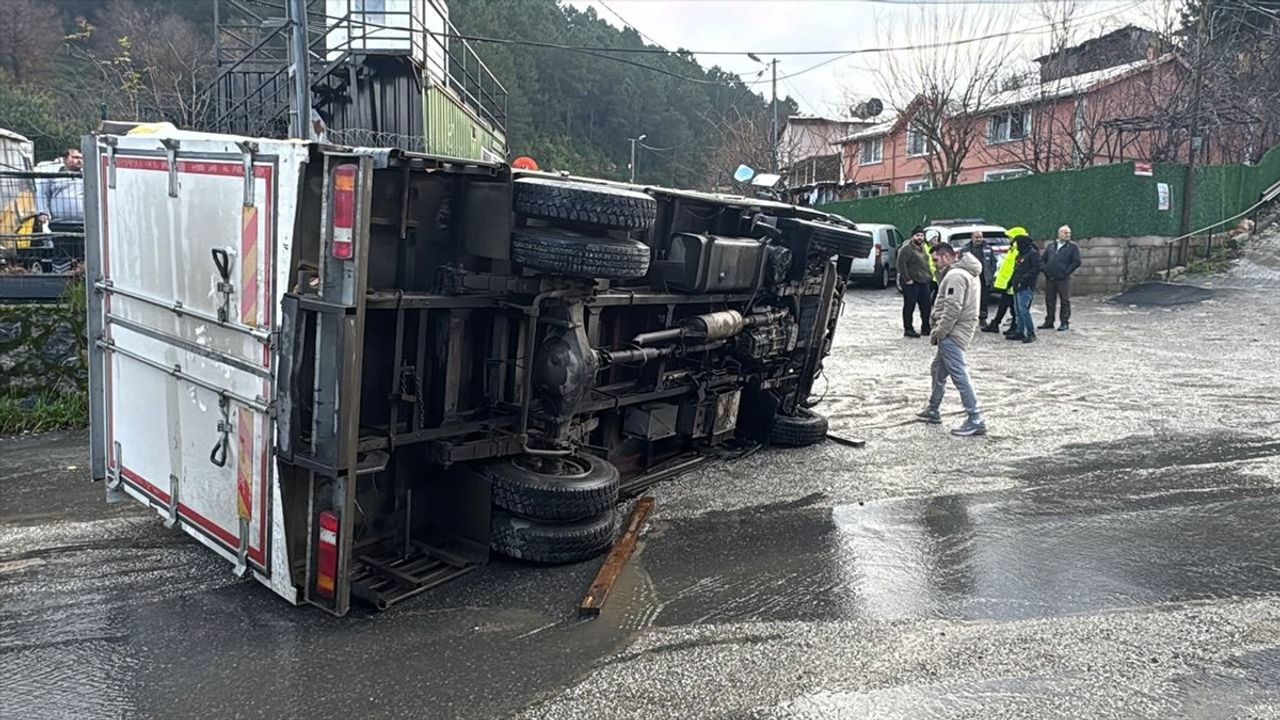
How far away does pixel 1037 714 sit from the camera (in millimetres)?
3307

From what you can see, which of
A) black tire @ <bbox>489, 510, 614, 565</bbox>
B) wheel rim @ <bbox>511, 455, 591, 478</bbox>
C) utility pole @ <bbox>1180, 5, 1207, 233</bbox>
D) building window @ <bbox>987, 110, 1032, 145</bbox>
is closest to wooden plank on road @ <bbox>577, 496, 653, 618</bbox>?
black tire @ <bbox>489, 510, 614, 565</bbox>

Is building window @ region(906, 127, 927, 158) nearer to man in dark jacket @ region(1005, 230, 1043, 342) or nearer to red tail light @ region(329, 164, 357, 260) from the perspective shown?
man in dark jacket @ region(1005, 230, 1043, 342)

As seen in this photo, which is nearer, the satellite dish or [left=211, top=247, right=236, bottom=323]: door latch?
[left=211, top=247, right=236, bottom=323]: door latch

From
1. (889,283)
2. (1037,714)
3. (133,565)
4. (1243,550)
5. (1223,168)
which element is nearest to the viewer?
(1037,714)

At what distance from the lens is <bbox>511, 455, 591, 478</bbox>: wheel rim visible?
4840 millimetres

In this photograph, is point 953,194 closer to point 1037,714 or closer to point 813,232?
point 813,232

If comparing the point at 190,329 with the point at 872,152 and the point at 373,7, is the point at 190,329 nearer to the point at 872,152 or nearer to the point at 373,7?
the point at 373,7

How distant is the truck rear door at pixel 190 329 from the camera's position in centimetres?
385

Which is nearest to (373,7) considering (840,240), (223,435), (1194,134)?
(840,240)

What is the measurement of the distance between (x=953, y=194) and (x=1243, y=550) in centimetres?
2129

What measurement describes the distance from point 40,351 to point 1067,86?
30061 mm

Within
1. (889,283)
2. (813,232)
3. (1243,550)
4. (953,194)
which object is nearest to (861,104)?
(953,194)

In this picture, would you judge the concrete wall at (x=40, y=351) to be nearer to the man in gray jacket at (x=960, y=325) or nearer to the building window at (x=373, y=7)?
the man in gray jacket at (x=960, y=325)

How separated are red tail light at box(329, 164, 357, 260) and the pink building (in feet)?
75.6
